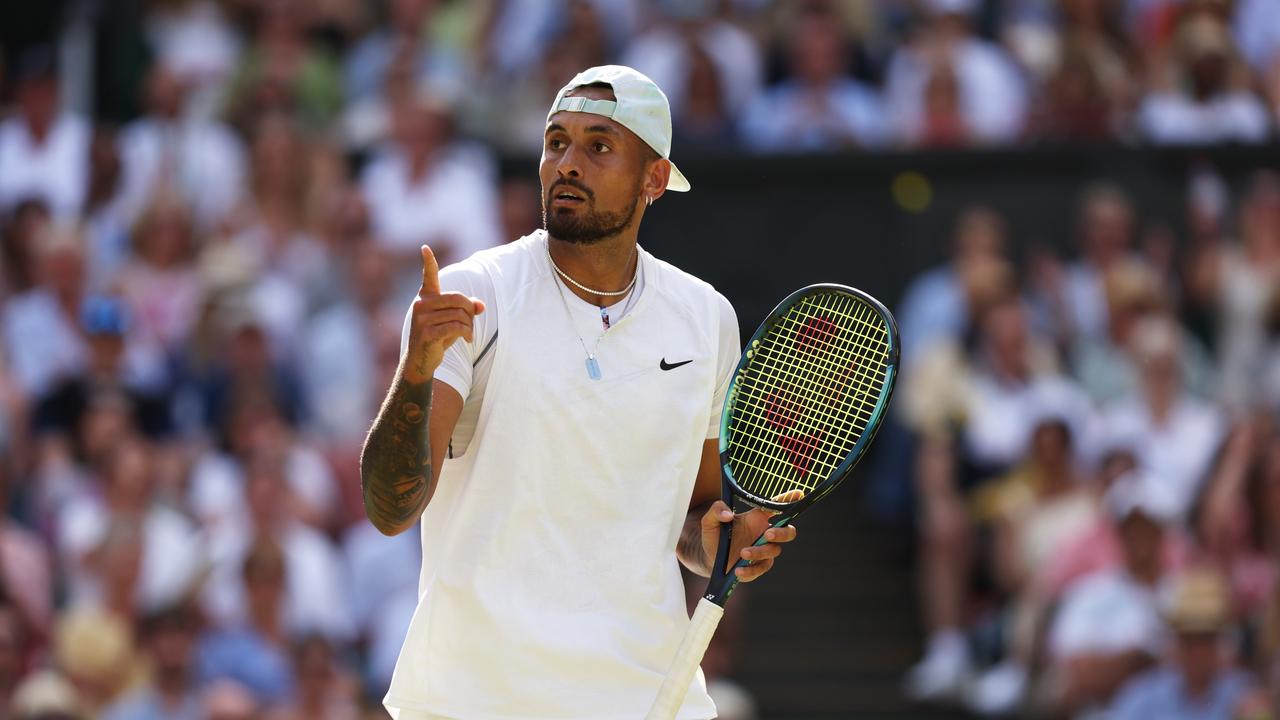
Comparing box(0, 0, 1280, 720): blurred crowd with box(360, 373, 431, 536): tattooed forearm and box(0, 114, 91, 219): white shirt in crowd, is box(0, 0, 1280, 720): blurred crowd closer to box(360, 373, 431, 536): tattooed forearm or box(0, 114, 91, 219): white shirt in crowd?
box(0, 114, 91, 219): white shirt in crowd

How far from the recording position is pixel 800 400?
14.6 ft

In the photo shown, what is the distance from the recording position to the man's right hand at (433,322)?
12.0ft

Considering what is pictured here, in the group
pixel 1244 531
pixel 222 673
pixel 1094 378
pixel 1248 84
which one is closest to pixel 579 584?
pixel 222 673

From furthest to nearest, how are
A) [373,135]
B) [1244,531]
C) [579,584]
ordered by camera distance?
[373,135], [1244,531], [579,584]

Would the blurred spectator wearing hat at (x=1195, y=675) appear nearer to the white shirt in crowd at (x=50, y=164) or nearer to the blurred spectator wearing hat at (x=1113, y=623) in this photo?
the blurred spectator wearing hat at (x=1113, y=623)

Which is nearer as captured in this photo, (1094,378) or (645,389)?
(645,389)

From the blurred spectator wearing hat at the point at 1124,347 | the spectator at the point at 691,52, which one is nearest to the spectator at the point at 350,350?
the spectator at the point at 691,52

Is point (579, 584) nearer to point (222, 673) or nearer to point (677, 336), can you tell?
point (677, 336)

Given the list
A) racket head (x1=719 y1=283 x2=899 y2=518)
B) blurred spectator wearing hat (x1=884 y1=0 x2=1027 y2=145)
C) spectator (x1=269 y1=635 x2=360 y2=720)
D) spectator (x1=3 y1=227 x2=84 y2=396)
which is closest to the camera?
racket head (x1=719 y1=283 x2=899 y2=518)

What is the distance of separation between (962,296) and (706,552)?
19.0 feet

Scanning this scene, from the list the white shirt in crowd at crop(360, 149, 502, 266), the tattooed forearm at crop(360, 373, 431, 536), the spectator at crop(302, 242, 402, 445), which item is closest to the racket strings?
the tattooed forearm at crop(360, 373, 431, 536)

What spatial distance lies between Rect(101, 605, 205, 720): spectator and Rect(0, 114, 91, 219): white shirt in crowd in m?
3.28

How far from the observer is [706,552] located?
428cm

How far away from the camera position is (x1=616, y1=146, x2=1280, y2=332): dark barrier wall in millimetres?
10508
